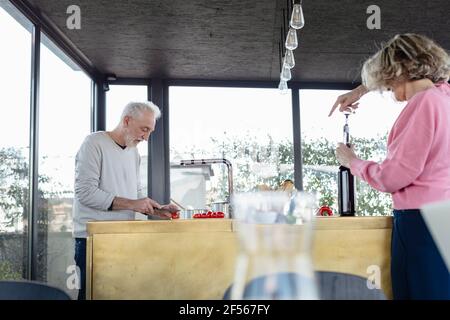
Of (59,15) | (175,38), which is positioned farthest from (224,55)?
(59,15)

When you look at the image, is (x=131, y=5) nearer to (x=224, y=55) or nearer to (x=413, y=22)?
(x=224, y=55)

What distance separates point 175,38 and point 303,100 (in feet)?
5.92

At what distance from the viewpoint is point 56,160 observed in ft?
13.0

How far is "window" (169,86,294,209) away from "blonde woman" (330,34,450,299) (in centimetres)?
387

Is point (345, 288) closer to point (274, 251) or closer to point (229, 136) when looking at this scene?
point (274, 251)

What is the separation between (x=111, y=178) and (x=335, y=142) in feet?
10.9

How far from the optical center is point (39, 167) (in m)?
3.67

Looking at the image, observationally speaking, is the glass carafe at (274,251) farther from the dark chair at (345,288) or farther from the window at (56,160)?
the window at (56,160)

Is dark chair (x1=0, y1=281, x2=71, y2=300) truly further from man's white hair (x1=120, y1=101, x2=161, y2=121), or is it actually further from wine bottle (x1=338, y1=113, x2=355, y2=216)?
man's white hair (x1=120, y1=101, x2=161, y2=121)

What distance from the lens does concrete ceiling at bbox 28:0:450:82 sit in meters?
3.53

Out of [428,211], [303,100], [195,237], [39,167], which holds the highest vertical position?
[303,100]

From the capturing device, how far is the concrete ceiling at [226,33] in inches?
139

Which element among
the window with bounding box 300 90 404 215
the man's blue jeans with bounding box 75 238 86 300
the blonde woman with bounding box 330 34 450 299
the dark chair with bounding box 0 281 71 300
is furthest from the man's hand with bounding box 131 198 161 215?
the window with bounding box 300 90 404 215

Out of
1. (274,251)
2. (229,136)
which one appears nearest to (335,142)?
(229,136)
